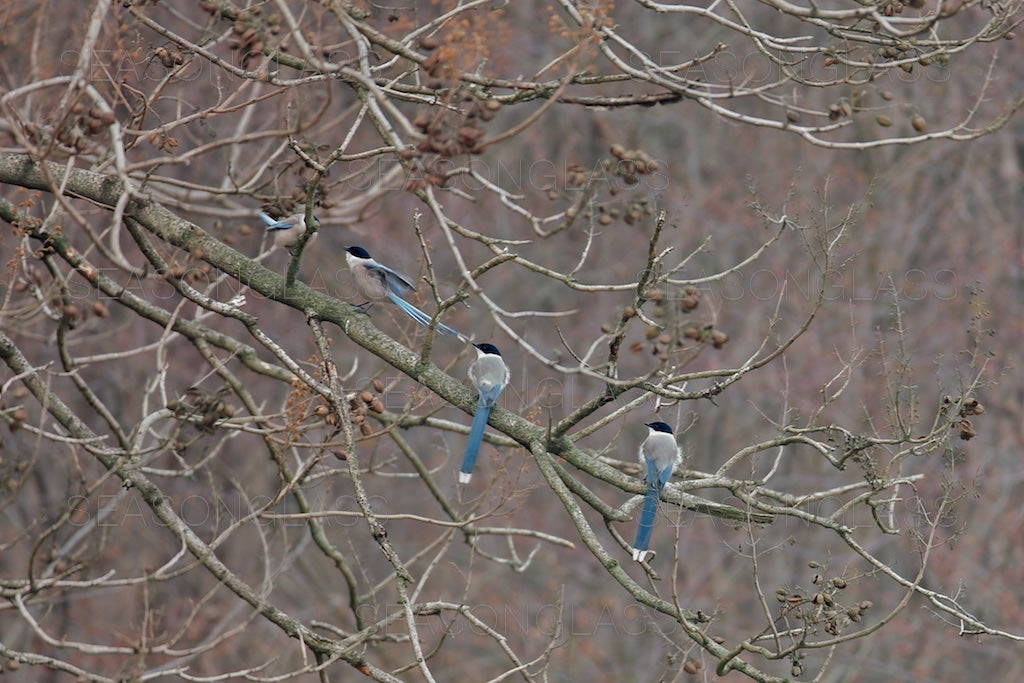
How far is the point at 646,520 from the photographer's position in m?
4.95

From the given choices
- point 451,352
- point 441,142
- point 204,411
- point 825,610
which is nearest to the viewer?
point 441,142

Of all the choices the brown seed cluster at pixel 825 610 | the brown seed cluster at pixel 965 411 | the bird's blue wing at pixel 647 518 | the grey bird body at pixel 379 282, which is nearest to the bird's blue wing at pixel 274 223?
the grey bird body at pixel 379 282

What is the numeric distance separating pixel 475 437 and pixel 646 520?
799mm

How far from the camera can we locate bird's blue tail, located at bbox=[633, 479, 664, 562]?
495 centimetres

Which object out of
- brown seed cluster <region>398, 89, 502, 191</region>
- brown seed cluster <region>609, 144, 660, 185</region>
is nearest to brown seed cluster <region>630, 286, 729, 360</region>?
brown seed cluster <region>609, 144, 660, 185</region>

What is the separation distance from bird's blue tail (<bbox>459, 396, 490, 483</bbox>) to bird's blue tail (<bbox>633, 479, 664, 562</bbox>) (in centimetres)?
72

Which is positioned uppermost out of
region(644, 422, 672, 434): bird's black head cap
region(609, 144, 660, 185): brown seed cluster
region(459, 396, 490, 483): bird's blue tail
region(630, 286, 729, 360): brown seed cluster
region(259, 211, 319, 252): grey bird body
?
region(259, 211, 319, 252): grey bird body

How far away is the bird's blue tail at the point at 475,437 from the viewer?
16.8 feet

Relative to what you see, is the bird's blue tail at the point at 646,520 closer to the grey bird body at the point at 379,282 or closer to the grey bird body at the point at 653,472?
the grey bird body at the point at 653,472

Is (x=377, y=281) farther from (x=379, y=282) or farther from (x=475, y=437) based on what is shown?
(x=475, y=437)

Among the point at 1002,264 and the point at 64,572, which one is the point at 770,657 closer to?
the point at 64,572

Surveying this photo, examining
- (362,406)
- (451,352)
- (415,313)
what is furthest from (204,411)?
(451,352)

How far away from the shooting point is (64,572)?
5750 mm

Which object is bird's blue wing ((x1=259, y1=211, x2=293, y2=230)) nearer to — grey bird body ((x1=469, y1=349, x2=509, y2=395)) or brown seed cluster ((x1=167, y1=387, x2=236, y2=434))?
grey bird body ((x1=469, y1=349, x2=509, y2=395))
